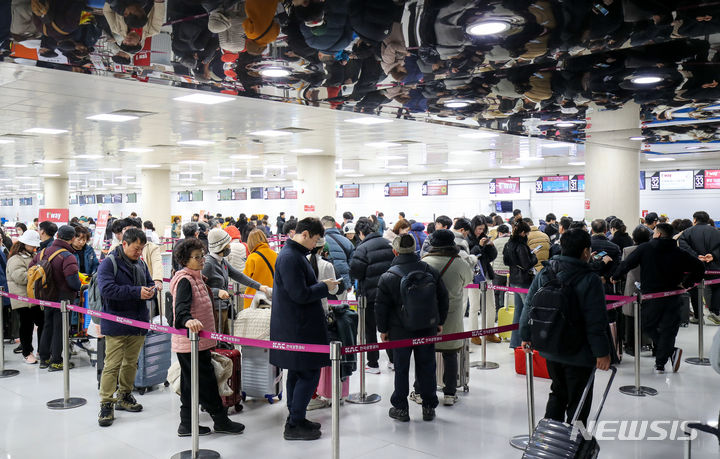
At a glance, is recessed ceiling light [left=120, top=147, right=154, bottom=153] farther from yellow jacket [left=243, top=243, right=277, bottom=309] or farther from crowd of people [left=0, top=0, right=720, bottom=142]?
yellow jacket [left=243, top=243, right=277, bottom=309]

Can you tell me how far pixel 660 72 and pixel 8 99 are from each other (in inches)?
393

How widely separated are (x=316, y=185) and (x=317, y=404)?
14919 mm

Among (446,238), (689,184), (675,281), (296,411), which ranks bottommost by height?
(296,411)

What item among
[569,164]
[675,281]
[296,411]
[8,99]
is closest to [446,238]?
[296,411]

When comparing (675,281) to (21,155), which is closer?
(675,281)

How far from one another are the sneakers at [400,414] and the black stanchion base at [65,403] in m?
3.26

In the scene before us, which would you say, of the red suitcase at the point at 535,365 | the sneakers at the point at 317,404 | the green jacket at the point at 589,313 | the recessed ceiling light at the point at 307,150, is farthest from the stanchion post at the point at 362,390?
the recessed ceiling light at the point at 307,150

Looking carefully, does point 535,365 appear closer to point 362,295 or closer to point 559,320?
point 362,295

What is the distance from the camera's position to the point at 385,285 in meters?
5.56

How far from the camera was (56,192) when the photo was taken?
30359mm

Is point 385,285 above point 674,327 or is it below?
above

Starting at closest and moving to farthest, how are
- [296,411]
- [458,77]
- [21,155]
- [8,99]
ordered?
[296,411], [458,77], [8,99], [21,155]

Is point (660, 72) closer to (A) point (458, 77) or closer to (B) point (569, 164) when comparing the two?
(A) point (458, 77)

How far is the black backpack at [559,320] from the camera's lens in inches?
169
